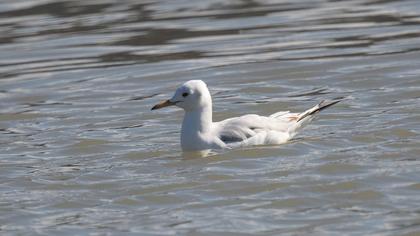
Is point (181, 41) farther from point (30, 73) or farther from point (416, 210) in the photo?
point (416, 210)

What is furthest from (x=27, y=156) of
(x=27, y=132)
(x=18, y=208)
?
(x=18, y=208)

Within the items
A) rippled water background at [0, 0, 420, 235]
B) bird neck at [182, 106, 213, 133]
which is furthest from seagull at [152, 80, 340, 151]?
rippled water background at [0, 0, 420, 235]

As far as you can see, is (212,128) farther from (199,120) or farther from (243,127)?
(243,127)

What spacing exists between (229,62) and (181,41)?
1.83 meters

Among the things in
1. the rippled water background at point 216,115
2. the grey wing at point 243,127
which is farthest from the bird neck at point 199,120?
the rippled water background at point 216,115

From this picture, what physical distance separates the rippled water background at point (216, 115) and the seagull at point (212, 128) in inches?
6.7

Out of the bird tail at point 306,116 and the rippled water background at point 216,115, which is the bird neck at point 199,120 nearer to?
the rippled water background at point 216,115

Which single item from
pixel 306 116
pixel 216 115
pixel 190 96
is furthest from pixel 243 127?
pixel 216 115

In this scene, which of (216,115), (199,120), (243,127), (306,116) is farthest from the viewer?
(216,115)

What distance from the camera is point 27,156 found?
1398 cm

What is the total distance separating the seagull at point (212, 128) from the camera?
44.1 feet

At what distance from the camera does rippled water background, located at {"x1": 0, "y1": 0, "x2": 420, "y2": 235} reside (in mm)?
11219

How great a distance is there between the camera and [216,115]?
15719 millimetres

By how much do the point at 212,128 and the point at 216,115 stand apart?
211 centimetres
